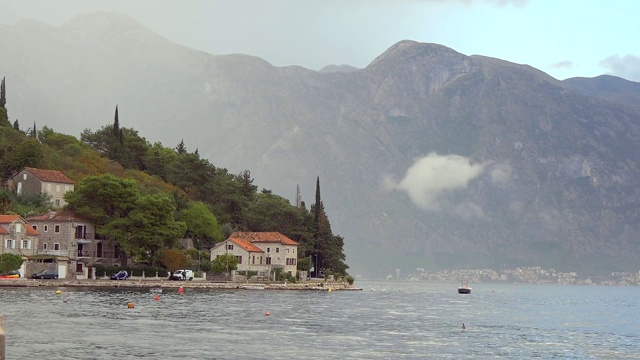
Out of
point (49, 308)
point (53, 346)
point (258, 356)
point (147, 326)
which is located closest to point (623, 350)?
point (258, 356)

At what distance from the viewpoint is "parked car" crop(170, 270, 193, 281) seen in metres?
162

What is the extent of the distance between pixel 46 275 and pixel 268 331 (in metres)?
73.0

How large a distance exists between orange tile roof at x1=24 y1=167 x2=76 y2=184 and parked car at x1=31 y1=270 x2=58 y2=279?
25.2 m

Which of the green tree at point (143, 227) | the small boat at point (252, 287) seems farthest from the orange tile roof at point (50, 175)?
the small boat at point (252, 287)

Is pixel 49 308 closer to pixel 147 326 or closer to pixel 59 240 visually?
pixel 147 326

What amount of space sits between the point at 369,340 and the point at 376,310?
159ft

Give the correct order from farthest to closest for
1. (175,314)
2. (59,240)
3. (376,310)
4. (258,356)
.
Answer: (59,240), (376,310), (175,314), (258,356)

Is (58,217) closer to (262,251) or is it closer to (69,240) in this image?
(69,240)

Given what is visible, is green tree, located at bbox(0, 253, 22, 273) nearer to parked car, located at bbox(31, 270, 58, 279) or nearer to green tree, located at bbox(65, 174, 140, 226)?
parked car, located at bbox(31, 270, 58, 279)

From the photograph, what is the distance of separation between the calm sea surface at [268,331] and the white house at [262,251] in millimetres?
43517

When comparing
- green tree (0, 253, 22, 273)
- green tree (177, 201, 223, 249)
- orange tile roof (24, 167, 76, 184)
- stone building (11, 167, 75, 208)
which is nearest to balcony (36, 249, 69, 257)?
green tree (0, 253, 22, 273)

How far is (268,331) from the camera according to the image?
88000 mm

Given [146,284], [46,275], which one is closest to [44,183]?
[46,275]

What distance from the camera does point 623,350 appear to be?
86.0 meters
